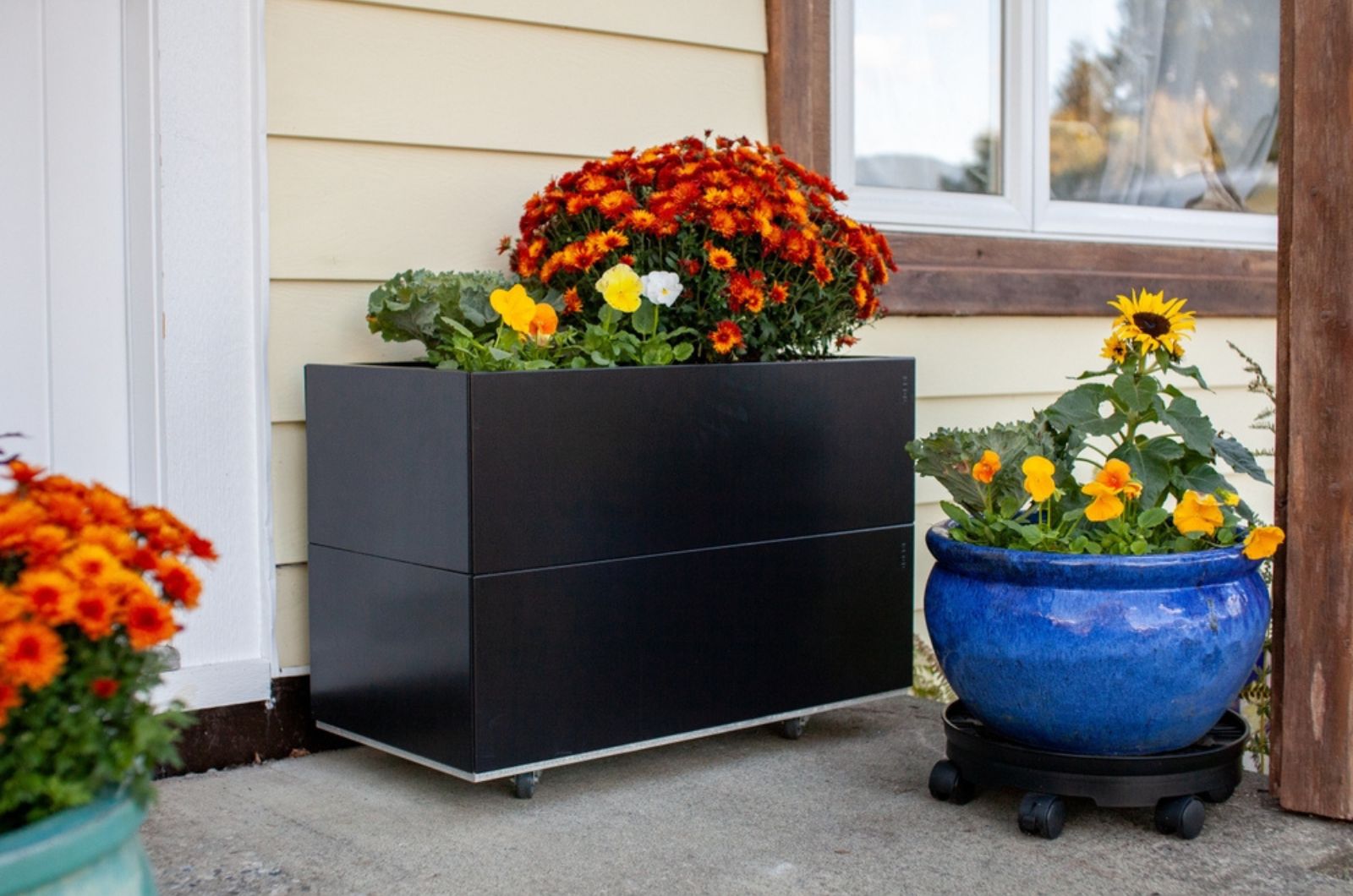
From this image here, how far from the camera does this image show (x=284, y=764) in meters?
2.27

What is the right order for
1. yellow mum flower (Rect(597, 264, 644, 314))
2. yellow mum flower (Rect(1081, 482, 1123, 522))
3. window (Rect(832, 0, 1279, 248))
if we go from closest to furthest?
yellow mum flower (Rect(1081, 482, 1123, 522)), yellow mum flower (Rect(597, 264, 644, 314)), window (Rect(832, 0, 1279, 248))

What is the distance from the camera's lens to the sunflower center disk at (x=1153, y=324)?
2.02m

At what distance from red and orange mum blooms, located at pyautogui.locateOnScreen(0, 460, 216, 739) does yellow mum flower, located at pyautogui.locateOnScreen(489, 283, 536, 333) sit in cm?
86

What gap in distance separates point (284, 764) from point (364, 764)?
13 cm

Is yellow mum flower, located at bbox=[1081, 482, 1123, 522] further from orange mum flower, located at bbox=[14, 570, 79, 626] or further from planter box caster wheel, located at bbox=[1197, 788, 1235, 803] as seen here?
orange mum flower, located at bbox=[14, 570, 79, 626]

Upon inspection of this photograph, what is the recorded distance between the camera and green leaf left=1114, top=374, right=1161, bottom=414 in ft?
6.52

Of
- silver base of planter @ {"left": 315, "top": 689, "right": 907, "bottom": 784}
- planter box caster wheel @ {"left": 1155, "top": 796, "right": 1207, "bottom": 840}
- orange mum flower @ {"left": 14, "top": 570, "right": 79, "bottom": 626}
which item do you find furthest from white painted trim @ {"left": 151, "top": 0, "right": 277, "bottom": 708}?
planter box caster wheel @ {"left": 1155, "top": 796, "right": 1207, "bottom": 840}

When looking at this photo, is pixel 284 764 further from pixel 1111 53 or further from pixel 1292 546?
pixel 1111 53

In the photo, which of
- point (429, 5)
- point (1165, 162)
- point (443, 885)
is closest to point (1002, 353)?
point (1165, 162)

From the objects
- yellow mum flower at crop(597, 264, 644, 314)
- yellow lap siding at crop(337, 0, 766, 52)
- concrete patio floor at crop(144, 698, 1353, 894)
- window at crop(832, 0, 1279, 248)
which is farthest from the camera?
window at crop(832, 0, 1279, 248)

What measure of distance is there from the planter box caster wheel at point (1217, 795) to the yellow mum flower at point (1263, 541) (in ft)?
1.11

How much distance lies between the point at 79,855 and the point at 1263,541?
147 centimetres

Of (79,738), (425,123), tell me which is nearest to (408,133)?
(425,123)

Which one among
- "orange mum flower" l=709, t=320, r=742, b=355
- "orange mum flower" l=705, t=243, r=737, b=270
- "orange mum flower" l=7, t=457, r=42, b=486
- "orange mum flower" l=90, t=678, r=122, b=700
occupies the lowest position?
"orange mum flower" l=90, t=678, r=122, b=700
